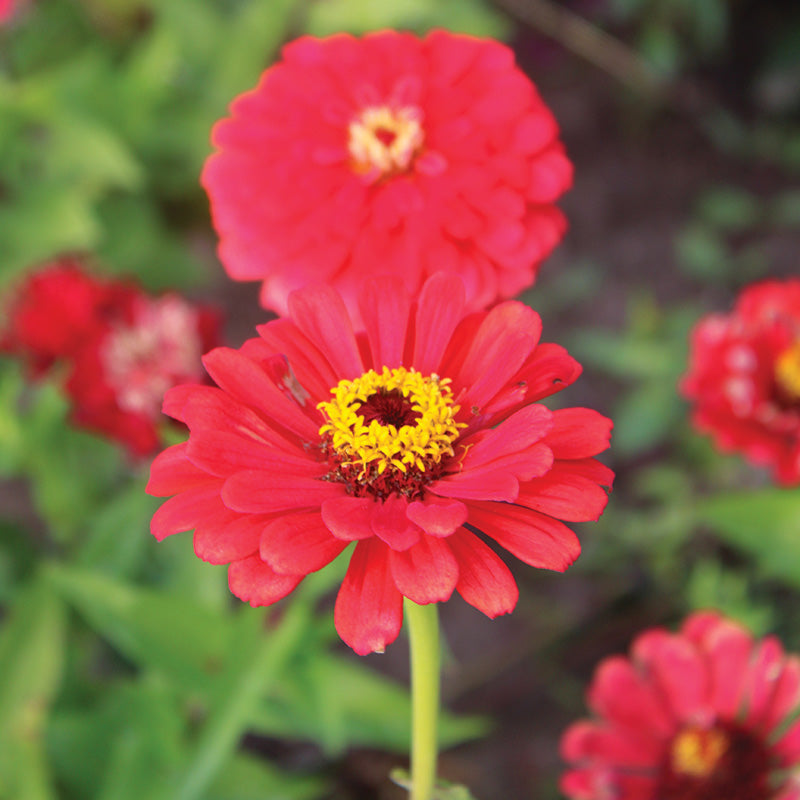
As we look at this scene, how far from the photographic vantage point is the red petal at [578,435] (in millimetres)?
421

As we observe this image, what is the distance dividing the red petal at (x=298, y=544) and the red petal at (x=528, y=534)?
0.25ft

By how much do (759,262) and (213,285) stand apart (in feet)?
3.67

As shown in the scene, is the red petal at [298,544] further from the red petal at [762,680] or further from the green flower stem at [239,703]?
the red petal at [762,680]

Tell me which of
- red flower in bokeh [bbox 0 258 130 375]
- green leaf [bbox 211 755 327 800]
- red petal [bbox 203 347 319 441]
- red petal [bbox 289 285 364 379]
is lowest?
green leaf [bbox 211 755 327 800]

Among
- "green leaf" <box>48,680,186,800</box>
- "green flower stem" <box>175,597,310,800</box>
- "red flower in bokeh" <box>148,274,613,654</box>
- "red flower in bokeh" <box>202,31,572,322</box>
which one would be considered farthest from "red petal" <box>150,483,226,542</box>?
"green leaf" <box>48,680,186,800</box>

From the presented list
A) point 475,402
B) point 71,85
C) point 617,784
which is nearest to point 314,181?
point 475,402

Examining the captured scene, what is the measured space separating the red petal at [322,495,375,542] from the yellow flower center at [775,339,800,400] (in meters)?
0.69

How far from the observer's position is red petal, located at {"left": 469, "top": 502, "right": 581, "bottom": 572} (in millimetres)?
390

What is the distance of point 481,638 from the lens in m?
1.35

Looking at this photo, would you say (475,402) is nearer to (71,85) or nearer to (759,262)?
(71,85)

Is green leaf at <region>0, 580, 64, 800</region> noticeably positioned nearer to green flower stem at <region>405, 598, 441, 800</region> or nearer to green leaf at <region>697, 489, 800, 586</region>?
green flower stem at <region>405, 598, 441, 800</region>

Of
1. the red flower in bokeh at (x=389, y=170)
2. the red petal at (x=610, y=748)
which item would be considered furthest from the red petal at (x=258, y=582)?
the red petal at (x=610, y=748)

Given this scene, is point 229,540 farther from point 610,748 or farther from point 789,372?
point 789,372

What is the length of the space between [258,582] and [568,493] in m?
0.16
